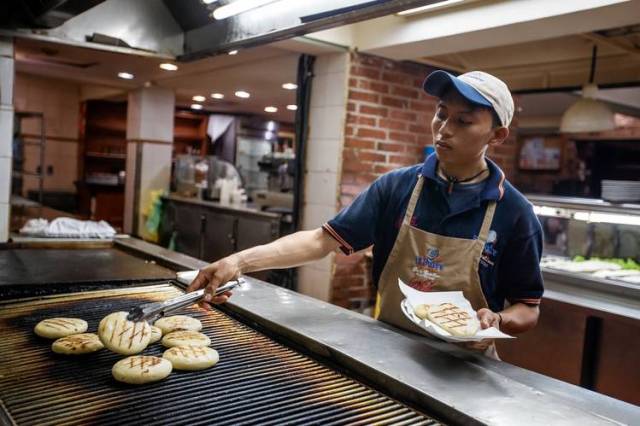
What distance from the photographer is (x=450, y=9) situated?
350 cm

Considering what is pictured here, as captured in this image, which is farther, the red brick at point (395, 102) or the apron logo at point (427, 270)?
the red brick at point (395, 102)

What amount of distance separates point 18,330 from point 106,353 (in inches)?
12.9

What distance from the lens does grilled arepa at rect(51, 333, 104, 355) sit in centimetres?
141

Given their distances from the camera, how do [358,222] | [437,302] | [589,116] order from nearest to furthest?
[437,302] → [358,222] → [589,116]

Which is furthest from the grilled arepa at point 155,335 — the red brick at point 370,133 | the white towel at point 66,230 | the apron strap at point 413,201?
the red brick at point 370,133

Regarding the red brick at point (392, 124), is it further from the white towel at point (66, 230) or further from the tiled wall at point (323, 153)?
the white towel at point (66, 230)

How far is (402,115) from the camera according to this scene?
4.57 metres

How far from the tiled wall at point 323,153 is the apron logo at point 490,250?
250cm

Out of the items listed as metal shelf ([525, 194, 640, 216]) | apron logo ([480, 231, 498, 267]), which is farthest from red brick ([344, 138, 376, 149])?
apron logo ([480, 231, 498, 267])

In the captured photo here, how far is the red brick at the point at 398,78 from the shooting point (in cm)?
442

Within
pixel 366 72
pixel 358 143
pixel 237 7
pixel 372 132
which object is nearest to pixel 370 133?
pixel 372 132

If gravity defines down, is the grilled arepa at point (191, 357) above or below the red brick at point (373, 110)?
below

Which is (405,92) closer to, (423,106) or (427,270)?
(423,106)

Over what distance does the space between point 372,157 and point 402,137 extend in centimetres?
40
